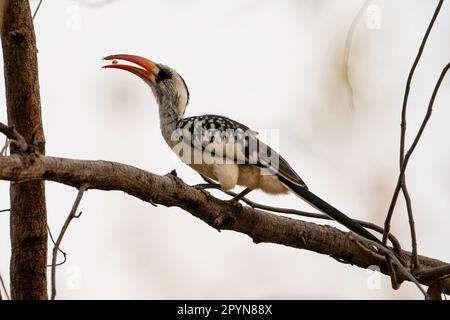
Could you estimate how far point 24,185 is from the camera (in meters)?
2.43

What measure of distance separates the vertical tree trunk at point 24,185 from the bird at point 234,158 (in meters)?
0.76

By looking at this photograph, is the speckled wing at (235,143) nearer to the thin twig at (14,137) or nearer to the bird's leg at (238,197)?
the bird's leg at (238,197)

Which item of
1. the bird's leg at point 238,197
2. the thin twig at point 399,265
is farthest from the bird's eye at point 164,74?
the thin twig at point 399,265

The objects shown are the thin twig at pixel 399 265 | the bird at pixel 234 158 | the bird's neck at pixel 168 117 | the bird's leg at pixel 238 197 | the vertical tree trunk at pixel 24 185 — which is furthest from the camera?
the bird's neck at pixel 168 117

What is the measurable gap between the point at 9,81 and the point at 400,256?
154 cm

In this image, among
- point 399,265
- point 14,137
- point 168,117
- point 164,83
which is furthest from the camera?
point 164,83

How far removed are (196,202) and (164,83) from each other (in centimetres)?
145

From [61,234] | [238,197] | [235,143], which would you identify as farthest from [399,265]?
[235,143]

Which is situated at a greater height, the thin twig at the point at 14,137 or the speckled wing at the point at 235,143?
the speckled wing at the point at 235,143

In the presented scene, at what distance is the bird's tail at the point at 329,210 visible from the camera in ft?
8.76

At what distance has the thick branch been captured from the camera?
1.89 metres

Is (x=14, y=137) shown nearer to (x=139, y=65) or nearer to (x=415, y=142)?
(x=415, y=142)
